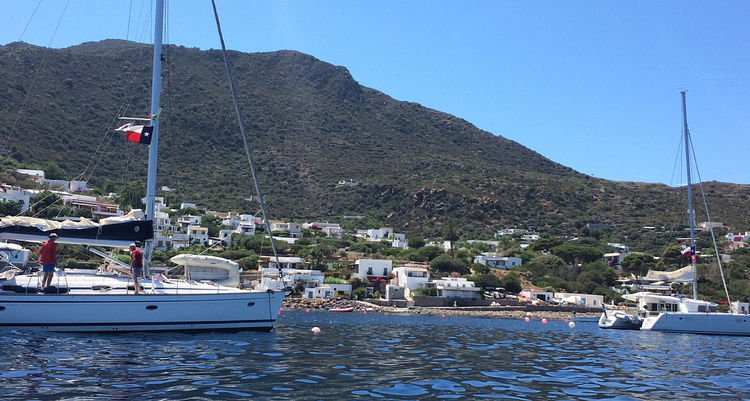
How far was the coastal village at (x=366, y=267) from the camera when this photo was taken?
219 ft

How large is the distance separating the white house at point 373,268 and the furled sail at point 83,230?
55.1 m

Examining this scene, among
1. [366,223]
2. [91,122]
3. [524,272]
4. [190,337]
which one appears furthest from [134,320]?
[91,122]

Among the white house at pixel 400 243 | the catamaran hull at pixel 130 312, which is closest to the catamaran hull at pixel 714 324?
the catamaran hull at pixel 130 312

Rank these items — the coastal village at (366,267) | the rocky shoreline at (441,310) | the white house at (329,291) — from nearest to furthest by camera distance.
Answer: the rocky shoreline at (441,310) < the white house at (329,291) < the coastal village at (366,267)

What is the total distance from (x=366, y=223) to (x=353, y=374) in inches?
3975

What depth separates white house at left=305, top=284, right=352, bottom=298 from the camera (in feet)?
213

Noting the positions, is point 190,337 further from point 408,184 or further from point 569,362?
point 408,184

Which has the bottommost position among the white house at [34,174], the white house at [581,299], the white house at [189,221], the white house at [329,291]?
the white house at [581,299]

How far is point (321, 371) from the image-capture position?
12.6m

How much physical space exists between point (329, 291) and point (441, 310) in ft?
39.9

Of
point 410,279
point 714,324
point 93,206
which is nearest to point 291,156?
point 93,206

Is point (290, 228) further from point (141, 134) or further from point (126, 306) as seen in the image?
point (126, 306)

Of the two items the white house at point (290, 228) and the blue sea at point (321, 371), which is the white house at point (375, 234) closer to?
the white house at point (290, 228)

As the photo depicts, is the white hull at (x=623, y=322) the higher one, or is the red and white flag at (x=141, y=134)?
the red and white flag at (x=141, y=134)
